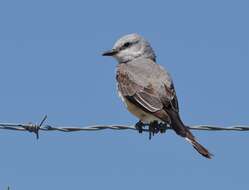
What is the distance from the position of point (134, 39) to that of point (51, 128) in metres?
3.55

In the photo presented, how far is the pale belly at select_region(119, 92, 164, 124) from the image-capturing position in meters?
7.63

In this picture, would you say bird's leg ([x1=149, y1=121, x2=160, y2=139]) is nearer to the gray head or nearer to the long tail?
the long tail

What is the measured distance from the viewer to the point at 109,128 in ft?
20.7

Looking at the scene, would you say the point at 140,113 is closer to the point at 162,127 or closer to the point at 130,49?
the point at 162,127

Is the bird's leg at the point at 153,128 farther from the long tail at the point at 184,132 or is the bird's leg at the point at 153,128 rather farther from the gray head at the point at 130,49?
the gray head at the point at 130,49

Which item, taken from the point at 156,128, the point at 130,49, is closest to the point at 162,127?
the point at 156,128

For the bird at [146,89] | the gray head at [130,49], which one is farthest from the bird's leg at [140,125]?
the gray head at [130,49]

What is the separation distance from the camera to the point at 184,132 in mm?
6734

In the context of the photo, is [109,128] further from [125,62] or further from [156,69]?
[125,62]

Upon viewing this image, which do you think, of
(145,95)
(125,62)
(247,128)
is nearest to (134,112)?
(145,95)

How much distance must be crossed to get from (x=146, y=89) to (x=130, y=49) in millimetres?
1749

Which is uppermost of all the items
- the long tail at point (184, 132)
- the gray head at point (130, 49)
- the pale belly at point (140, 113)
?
the gray head at point (130, 49)

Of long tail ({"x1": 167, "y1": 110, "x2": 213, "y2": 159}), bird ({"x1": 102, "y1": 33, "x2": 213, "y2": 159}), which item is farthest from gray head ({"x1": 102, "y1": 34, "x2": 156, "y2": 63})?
long tail ({"x1": 167, "y1": 110, "x2": 213, "y2": 159})

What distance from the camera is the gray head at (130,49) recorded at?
30.6 ft
